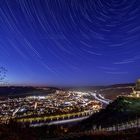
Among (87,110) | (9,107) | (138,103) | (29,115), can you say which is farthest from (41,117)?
(138,103)

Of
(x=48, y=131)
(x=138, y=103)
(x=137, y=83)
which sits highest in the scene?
(x=137, y=83)

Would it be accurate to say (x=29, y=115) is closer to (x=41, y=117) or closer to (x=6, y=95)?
(x=41, y=117)

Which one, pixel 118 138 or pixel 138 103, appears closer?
pixel 118 138

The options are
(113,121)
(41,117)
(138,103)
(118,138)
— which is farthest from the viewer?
(41,117)

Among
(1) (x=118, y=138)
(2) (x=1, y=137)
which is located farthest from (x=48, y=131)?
(1) (x=118, y=138)

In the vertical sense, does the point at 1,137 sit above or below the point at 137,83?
below

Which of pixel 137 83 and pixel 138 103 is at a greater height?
pixel 137 83

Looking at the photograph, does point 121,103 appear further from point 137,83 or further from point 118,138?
point 118,138

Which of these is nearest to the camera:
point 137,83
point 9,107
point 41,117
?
point 137,83

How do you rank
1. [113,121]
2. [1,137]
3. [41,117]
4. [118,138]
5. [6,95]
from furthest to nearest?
1. [6,95]
2. [41,117]
3. [113,121]
4. [1,137]
5. [118,138]
